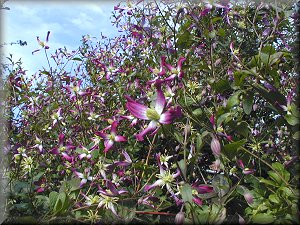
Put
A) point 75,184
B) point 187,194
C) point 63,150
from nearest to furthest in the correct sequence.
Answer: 1. point 187,194
2. point 75,184
3. point 63,150

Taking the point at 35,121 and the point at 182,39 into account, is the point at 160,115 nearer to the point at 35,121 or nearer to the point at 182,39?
the point at 182,39

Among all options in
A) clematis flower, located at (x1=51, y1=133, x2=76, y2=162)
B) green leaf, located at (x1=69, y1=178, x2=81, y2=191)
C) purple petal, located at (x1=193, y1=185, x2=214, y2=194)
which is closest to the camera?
purple petal, located at (x1=193, y1=185, x2=214, y2=194)

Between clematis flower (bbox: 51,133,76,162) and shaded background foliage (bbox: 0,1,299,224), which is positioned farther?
clematis flower (bbox: 51,133,76,162)

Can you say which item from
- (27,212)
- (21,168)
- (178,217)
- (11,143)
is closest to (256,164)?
(178,217)

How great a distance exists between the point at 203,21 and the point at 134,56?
3.43ft

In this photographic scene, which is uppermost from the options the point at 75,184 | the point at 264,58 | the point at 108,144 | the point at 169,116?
the point at 264,58

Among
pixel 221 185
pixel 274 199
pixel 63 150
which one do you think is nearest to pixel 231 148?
pixel 221 185

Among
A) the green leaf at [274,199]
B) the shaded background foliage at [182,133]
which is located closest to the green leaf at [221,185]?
the shaded background foliage at [182,133]

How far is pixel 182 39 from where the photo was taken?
3.46 feet

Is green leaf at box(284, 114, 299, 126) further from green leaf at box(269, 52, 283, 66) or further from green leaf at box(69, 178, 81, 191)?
green leaf at box(69, 178, 81, 191)

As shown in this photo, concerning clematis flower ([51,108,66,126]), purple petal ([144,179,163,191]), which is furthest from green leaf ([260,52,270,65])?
clematis flower ([51,108,66,126])

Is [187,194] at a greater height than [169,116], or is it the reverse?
[169,116]

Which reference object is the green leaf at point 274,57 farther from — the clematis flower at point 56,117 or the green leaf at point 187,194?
the clematis flower at point 56,117

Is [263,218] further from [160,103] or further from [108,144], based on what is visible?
[108,144]
